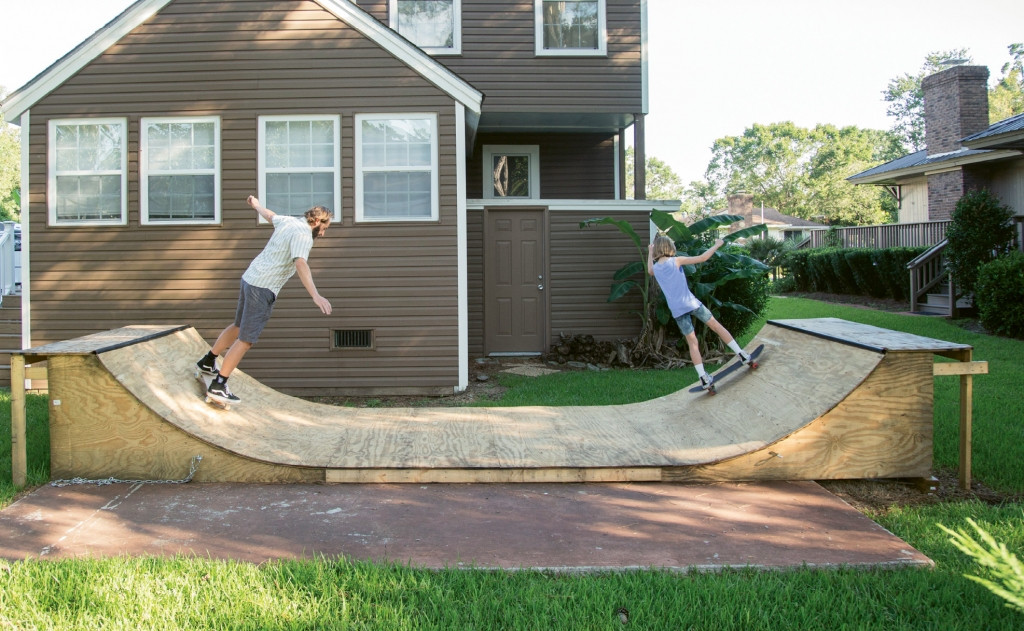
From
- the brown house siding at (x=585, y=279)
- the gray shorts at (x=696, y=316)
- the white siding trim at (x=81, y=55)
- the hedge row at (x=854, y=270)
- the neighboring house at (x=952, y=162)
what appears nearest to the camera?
the gray shorts at (x=696, y=316)

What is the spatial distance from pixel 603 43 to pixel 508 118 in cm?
219

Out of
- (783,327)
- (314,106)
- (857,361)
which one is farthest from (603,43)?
(857,361)

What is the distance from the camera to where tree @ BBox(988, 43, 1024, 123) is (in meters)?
68.5

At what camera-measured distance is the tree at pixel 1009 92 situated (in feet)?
225

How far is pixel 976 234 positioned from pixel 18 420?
17.5m

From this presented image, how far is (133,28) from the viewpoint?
11.3 meters

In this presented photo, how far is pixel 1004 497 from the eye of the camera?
6148 millimetres

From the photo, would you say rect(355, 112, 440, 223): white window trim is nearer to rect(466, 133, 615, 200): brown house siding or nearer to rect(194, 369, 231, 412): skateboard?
rect(194, 369, 231, 412): skateboard

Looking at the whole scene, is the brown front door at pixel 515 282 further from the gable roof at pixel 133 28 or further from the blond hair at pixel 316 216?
the blond hair at pixel 316 216

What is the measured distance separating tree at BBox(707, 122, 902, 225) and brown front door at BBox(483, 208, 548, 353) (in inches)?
2300

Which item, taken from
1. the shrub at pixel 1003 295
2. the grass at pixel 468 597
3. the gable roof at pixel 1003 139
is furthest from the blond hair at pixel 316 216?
the gable roof at pixel 1003 139

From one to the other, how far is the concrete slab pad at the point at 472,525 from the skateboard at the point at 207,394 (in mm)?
1199

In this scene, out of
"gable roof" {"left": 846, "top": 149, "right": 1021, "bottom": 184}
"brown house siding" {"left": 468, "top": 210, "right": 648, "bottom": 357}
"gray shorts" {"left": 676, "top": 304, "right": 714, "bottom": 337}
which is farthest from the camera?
"gable roof" {"left": 846, "top": 149, "right": 1021, "bottom": 184}

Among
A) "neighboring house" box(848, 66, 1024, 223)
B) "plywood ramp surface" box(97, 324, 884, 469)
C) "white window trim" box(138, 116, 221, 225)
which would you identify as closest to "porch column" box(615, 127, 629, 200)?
"white window trim" box(138, 116, 221, 225)
